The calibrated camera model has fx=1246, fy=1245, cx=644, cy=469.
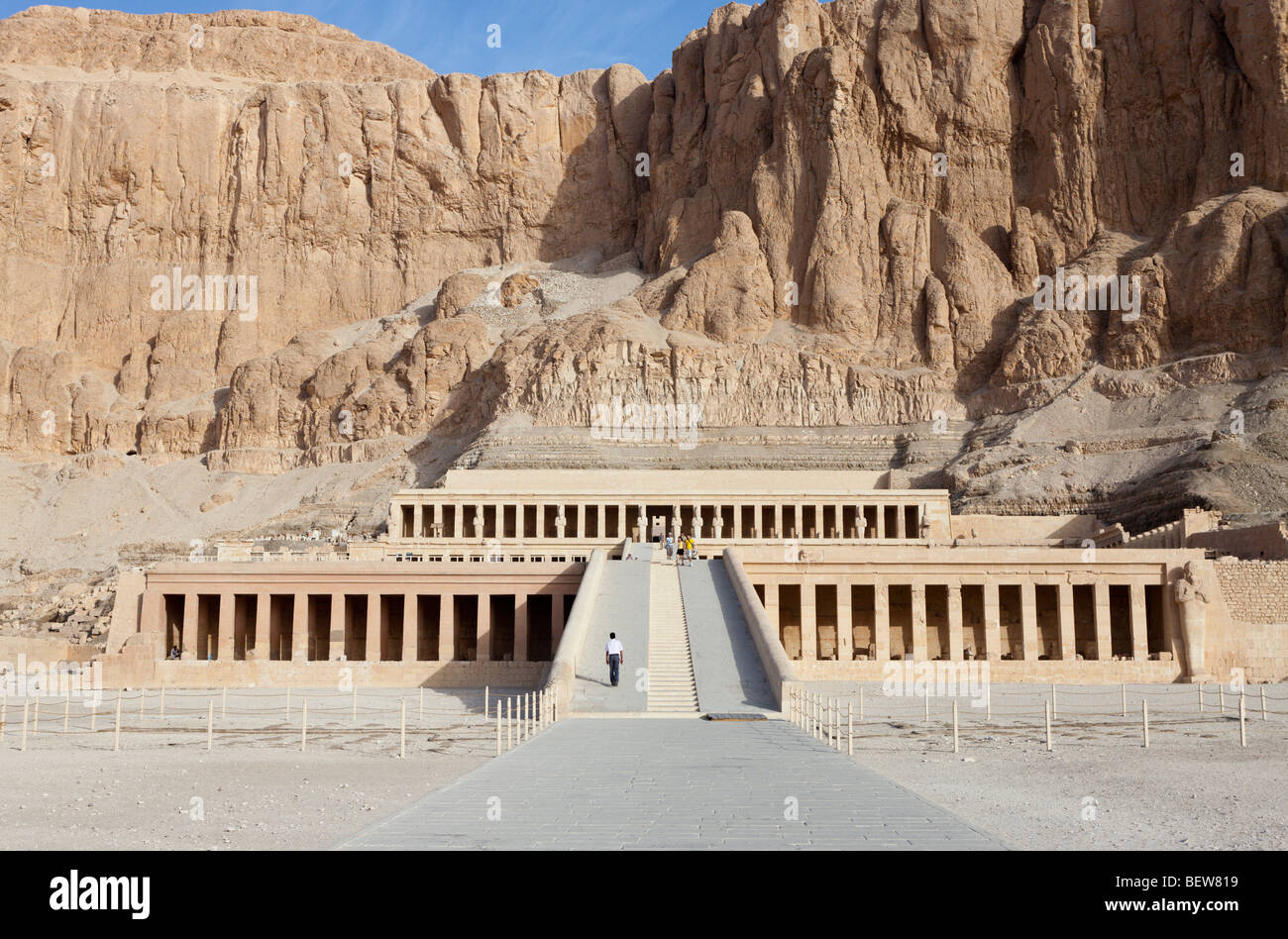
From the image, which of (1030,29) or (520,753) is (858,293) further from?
(520,753)

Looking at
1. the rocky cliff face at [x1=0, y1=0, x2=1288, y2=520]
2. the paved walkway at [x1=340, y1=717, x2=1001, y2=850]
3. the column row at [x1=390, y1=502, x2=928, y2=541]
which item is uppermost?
the rocky cliff face at [x1=0, y1=0, x2=1288, y2=520]

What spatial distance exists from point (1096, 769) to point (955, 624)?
1948 cm

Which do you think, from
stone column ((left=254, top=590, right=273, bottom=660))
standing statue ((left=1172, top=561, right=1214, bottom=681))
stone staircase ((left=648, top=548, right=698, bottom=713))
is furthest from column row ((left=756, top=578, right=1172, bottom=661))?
stone column ((left=254, top=590, right=273, bottom=660))

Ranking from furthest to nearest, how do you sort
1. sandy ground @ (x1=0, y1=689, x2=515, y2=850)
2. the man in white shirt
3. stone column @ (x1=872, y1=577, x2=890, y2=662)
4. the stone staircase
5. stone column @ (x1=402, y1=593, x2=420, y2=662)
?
1. stone column @ (x1=402, y1=593, x2=420, y2=662)
2. stone column @ (x1=872, y1=577, x2=890, y2=662)
3. the man in white shirt
4. the stone staircase
5. sandy ground @ (x1=0, y1=689, x2=515, y2=850)

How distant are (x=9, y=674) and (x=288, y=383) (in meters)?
61.9

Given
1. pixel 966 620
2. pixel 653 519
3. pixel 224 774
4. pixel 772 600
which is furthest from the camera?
pixel 653 519

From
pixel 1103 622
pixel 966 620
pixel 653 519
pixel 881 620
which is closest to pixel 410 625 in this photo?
pixel 881 620

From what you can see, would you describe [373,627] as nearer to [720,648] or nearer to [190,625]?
[190,625]

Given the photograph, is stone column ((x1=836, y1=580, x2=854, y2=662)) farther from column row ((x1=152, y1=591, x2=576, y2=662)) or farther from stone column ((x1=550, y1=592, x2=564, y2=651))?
stone column ((x1=550, y1=592, x2=564, y2=651))

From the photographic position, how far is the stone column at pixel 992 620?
35.3m

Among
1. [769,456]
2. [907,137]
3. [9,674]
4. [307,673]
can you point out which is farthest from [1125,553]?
[907,137]

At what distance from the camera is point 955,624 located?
35781mm

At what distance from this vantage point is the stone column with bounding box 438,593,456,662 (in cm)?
3556

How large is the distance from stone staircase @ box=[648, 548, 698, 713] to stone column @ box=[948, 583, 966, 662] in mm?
7970
